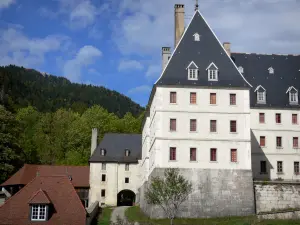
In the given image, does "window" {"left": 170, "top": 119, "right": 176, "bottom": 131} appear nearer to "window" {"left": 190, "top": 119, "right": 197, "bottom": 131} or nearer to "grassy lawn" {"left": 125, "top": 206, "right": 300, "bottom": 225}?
A: "window" {"left": 190, "top": 119, "right": 197, "bottom": 131}

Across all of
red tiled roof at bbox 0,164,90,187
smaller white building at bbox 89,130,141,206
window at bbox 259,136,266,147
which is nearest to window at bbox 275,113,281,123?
window at bbox 259,136,266,147

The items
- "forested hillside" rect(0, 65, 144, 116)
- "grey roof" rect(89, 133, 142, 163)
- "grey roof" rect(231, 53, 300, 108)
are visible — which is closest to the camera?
"grey roof" rect(231, 53, 300, 108)

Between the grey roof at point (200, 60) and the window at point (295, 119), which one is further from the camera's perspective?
the window at point (295, 119)

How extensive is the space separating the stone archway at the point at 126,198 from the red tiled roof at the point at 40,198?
33.8m

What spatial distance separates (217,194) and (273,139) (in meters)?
14.2

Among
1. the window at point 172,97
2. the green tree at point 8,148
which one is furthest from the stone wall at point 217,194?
the green tree at point 8,148

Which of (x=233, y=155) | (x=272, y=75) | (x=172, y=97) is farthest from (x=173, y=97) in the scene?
(x=272, y=75)

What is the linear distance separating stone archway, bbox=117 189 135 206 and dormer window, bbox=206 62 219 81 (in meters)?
26.3

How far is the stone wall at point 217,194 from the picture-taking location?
39.9m

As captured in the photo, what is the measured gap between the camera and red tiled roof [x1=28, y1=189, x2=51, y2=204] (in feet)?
94.1

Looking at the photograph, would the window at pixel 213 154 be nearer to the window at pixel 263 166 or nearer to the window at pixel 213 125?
the window at pixel 213 125

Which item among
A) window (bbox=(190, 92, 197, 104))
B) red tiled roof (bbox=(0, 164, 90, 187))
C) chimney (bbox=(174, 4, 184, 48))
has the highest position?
chimney (bbox=(174, 4, 184, 48))

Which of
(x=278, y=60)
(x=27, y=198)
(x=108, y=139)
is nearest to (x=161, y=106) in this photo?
(x=27, y=198)

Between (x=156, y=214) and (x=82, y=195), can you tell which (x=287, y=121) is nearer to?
(x=156, y=214)
